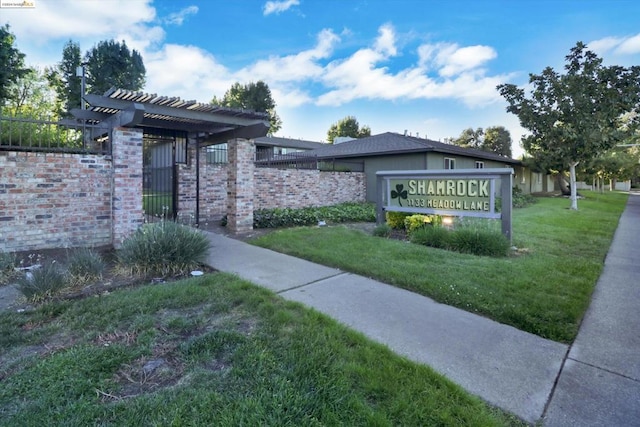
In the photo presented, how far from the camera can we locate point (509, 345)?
115 inches

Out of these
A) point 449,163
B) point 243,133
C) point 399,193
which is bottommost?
point 399,193

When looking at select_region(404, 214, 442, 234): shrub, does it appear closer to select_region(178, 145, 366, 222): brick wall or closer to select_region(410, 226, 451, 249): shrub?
select_region(410, 226, 451, 249): shrub

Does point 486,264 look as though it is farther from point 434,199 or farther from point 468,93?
point 468,93

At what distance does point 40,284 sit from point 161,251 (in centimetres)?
137

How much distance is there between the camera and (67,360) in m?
2.46

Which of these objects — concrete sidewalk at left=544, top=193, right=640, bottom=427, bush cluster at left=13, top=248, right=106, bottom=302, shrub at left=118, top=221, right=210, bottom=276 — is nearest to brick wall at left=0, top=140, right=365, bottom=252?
bush cluster at left=13, top=248, right=106, bottom=302

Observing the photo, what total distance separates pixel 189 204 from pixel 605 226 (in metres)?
12.4

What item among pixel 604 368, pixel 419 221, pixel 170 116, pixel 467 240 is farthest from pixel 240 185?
pixel 604 368

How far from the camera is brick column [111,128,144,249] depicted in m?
6.10

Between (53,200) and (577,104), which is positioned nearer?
(53,200)

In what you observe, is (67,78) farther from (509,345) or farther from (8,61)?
(509,345)

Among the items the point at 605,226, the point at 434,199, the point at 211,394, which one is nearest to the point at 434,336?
the point at 211,394

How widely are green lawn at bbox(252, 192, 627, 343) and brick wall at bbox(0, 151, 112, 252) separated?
3.02 meters

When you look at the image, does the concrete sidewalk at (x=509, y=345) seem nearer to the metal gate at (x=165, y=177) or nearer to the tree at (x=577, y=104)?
the metal gate at (x=165, y=177)
